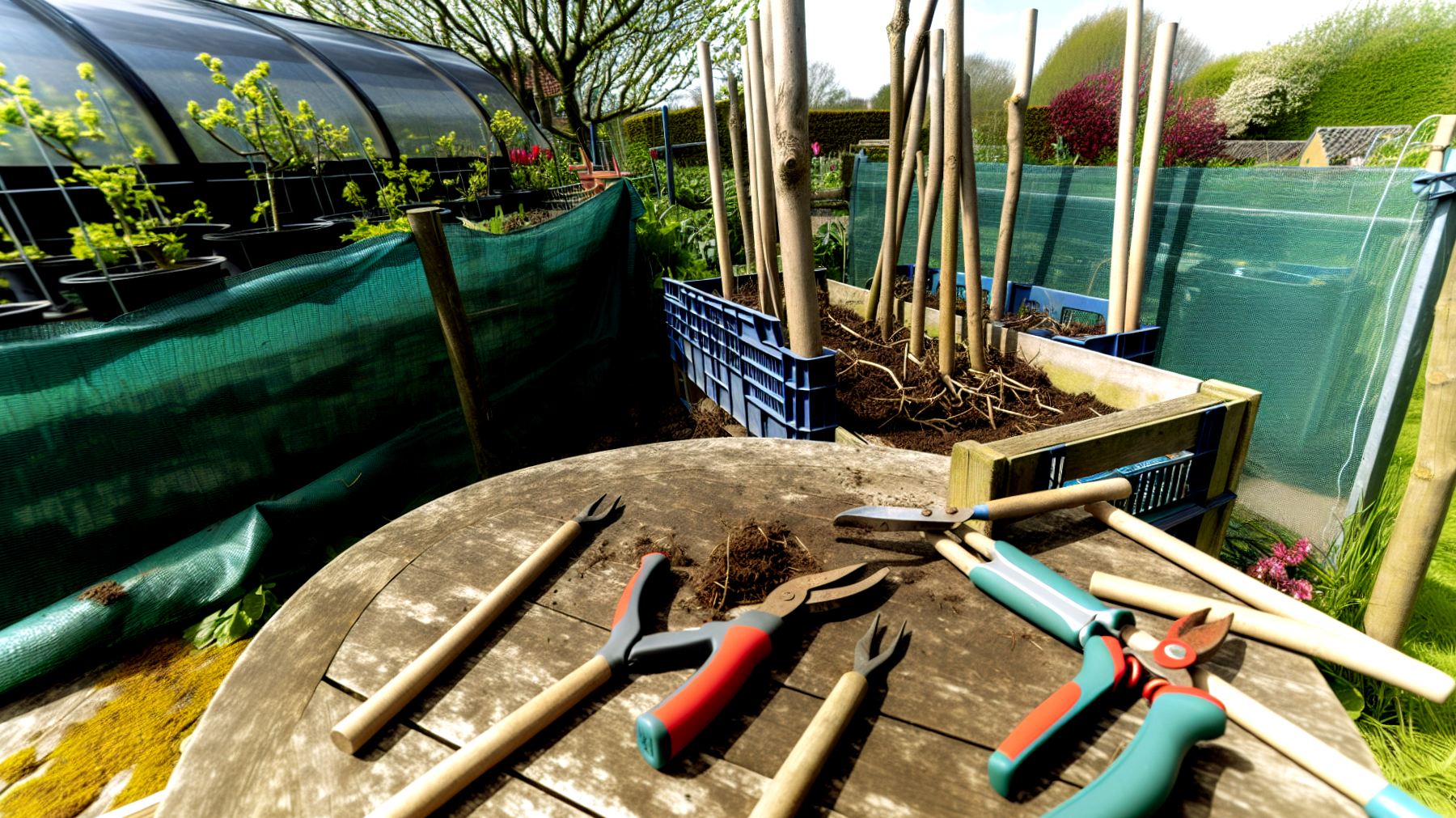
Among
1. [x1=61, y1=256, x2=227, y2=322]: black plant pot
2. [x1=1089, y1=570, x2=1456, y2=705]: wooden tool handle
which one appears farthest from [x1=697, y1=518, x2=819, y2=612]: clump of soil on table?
[x1=61, y1=256, x2=227, y2=322]: black plant pot

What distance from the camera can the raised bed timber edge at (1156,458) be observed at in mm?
1302

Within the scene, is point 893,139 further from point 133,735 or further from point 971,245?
point 133,735

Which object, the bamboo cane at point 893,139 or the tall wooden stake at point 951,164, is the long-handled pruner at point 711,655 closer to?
the tall wooden stake at point 951,164

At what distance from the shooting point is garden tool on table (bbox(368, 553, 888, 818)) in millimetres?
772

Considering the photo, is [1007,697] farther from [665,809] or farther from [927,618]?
[665,809]

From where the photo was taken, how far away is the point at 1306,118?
1967 centimetres

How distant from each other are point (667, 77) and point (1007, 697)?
2198cm

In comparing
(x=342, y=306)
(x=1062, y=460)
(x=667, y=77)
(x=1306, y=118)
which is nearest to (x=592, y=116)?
(x=667, y=77)

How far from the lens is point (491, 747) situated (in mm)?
804

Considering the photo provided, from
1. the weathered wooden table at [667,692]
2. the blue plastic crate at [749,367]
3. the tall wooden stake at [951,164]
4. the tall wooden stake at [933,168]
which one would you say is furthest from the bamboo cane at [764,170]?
the weathered wooden table at [667,692]

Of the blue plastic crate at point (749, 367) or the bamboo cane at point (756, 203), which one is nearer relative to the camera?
the blue plastic crate at point (749, 367)

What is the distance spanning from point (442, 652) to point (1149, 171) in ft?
10.9

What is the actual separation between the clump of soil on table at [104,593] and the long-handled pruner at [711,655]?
2419 mm

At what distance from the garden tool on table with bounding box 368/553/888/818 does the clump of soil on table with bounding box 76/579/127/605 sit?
229 cm
